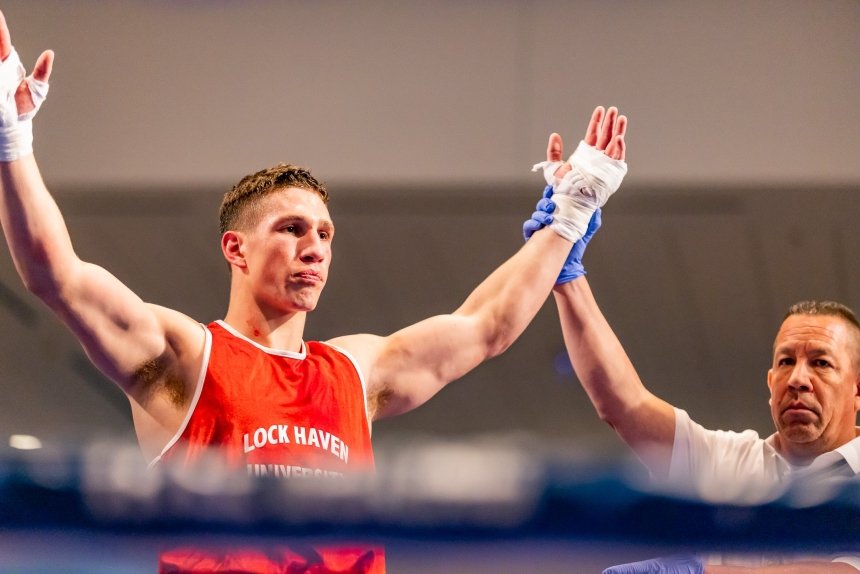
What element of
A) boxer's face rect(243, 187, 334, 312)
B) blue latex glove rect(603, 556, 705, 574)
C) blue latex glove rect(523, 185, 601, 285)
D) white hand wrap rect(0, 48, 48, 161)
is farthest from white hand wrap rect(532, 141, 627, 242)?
blue latex glove rect(603, 556, 705, 574)

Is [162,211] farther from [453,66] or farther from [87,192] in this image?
[453,66]

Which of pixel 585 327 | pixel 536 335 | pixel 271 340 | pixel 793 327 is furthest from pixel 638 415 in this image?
pixel 536 335

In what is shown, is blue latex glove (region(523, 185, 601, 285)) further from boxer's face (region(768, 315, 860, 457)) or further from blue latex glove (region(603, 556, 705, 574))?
blue latex glove (region(603, 556, 705, 574))

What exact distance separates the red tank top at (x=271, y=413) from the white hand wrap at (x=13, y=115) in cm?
49

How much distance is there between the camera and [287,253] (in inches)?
79.2

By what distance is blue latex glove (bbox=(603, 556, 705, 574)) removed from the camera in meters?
0.89

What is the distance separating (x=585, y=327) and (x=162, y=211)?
3363mm

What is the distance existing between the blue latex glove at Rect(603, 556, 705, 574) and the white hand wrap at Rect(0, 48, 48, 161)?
1.23m

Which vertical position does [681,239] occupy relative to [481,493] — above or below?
above

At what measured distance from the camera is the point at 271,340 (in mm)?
2010

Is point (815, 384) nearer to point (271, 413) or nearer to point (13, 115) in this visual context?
point (271, 413)

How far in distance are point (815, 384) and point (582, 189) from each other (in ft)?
2.54

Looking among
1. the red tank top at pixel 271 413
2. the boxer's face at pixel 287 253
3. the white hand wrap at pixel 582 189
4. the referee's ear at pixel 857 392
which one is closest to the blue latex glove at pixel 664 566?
the red tank top at pixel 271 413

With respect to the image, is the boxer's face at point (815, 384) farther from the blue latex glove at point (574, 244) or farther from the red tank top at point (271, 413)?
the red tank top at point (271, 413)
